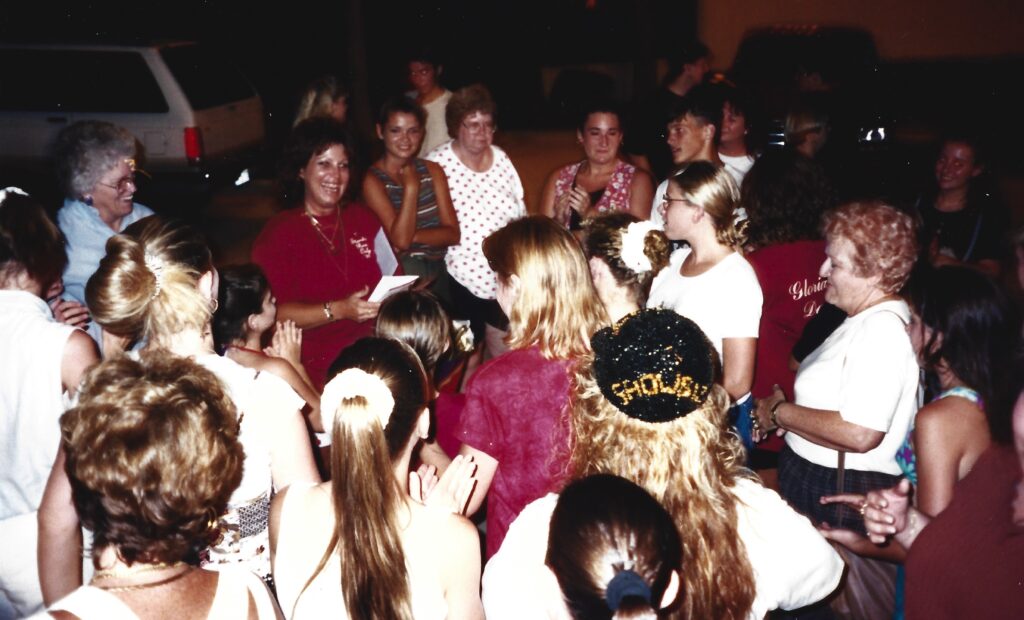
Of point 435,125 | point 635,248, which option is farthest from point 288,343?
point 435,125

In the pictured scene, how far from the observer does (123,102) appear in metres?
9.60

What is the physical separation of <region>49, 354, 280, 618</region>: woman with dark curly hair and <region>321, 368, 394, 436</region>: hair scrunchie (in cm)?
27

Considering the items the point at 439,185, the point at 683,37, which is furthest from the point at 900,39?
the point at 439,185

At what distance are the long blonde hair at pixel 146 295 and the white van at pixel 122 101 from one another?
24.6 ft

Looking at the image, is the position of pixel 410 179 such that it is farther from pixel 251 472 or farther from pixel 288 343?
pixel 251 472

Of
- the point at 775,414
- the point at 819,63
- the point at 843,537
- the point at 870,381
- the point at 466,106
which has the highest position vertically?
the point at 819,63

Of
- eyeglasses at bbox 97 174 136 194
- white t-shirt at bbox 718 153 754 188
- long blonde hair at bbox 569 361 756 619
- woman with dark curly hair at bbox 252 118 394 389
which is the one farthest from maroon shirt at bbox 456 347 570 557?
white t-shirt at bbox 718 153 754 188

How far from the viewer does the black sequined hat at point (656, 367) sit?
1912 mm

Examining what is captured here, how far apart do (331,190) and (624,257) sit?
5.38 feet

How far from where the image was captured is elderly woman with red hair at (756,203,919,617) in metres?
2.82

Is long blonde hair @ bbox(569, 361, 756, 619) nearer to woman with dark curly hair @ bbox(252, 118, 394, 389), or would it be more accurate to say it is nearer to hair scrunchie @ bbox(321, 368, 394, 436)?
hair scrunchie @ bbox(321, 368, 394, 436)

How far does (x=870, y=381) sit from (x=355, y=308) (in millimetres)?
2218

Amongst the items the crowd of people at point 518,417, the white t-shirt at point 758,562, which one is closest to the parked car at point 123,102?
the crowd of people at point 518,417

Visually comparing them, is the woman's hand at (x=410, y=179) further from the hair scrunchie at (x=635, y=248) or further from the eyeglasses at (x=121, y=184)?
the hair scrunchie at (x=635, y=248)
